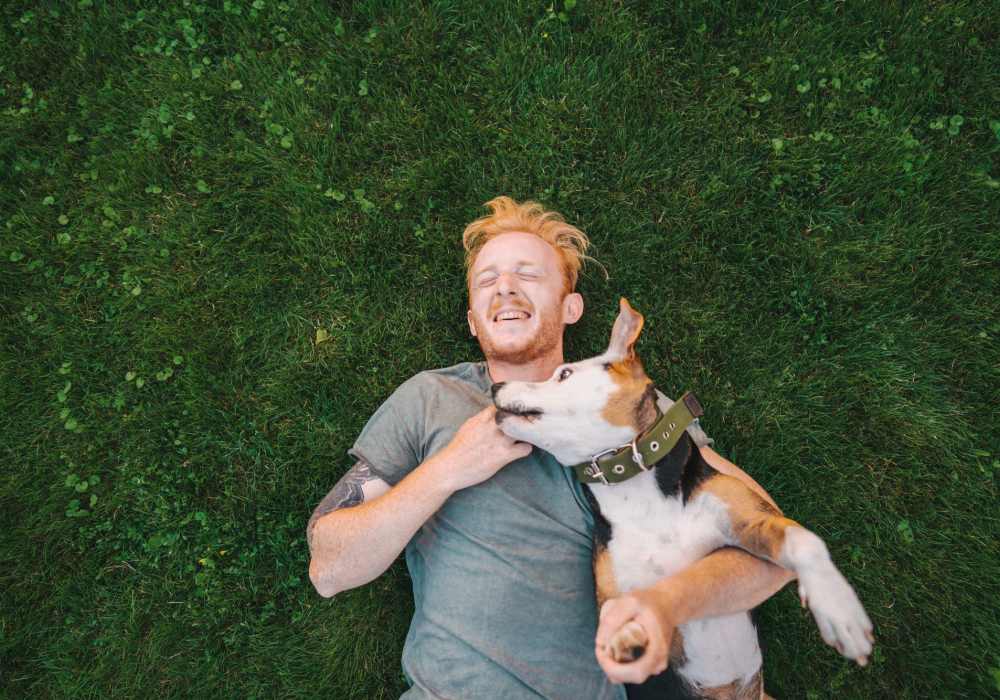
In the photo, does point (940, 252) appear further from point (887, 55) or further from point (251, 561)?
point (251, 561)

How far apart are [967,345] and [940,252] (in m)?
0.65

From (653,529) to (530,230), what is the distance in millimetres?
2154

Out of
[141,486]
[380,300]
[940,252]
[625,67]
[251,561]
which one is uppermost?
[625,67]

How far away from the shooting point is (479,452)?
3.10 m

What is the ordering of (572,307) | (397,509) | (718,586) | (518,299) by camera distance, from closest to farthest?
(718,586) < (397,509) < (518,299) < (572,307)

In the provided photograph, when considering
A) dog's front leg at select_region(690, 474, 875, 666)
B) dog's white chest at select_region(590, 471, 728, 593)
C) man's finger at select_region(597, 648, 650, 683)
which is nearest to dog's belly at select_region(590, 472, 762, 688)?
dog's white chest at select_region(590, 471, 728, 593)

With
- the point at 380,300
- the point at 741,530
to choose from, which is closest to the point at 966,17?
the point at 741,530

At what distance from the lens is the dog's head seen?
277cm

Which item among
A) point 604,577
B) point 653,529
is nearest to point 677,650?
point 604,577

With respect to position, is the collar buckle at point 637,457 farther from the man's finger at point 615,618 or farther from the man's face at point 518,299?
the man's face at point 518,299

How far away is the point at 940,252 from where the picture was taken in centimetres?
439

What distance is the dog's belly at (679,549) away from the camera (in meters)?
2.83

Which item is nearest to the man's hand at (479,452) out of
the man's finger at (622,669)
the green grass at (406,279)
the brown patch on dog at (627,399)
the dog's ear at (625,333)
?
the brown patch on dog at (627,399)

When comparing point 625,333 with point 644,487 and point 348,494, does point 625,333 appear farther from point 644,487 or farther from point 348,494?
point 348,494
